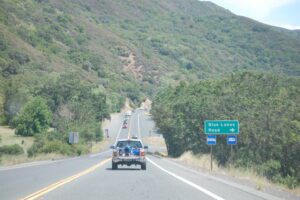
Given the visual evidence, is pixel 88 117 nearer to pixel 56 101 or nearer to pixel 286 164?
pixel 56 101

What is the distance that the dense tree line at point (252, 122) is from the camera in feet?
129

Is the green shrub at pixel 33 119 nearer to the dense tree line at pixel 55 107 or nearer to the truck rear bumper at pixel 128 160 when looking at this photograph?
the dense tree line at pixel 55 107

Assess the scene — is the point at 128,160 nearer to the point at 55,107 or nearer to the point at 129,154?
the point at 129,154

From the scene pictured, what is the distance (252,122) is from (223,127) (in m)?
9.45

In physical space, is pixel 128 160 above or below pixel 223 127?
below

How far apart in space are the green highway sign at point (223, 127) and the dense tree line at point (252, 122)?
445 cm

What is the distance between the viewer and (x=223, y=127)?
34000 millimetres

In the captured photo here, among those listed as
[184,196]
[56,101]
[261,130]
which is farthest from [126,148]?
[56,101]

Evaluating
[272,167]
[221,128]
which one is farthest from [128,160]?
[272,167]

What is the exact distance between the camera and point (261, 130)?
4212cm

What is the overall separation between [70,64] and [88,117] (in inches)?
3090

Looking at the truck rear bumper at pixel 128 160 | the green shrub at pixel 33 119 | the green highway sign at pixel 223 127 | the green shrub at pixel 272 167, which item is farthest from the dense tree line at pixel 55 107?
the truck rear bumper at pixel 128 160

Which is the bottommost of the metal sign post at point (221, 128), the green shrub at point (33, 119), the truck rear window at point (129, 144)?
the truck rear window at point (129, 144)

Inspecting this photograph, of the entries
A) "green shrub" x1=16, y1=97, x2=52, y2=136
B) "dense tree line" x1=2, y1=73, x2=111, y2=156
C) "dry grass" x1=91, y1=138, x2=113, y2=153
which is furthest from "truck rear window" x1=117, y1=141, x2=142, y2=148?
"green shrub" x1=16, y1=97, x2=52, y2=136
